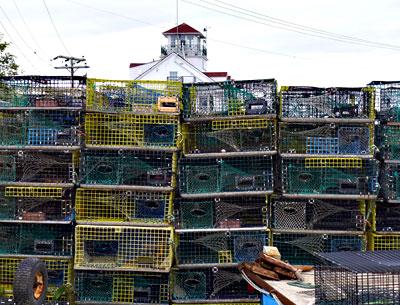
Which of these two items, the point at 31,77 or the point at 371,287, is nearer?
the point at 371,287

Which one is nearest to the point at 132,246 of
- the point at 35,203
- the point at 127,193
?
the point at 127,193

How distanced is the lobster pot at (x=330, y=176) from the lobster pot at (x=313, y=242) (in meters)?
0.63

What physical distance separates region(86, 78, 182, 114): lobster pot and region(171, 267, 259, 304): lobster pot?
245cm

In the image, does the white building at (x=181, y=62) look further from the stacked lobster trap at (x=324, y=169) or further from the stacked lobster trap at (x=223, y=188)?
the stacked lobster trap at (x=324, y=169)

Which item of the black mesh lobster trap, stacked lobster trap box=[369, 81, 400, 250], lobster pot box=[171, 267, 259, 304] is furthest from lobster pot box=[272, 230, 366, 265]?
the black mesh lobster trap

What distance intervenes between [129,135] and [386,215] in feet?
13.2

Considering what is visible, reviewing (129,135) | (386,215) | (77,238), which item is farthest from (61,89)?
(386,215)

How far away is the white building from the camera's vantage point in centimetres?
4333

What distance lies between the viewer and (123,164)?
37.1ft

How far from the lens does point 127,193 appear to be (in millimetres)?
11359

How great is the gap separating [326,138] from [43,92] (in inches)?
168

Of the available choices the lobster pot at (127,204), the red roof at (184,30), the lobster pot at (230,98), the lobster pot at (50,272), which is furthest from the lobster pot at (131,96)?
the red roof at (184,30)

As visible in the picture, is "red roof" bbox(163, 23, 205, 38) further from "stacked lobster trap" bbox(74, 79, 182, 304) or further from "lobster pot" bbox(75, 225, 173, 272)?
"lobster pot" bbox(75, 225, 173, 272)

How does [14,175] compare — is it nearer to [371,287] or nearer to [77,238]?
[77,238]
